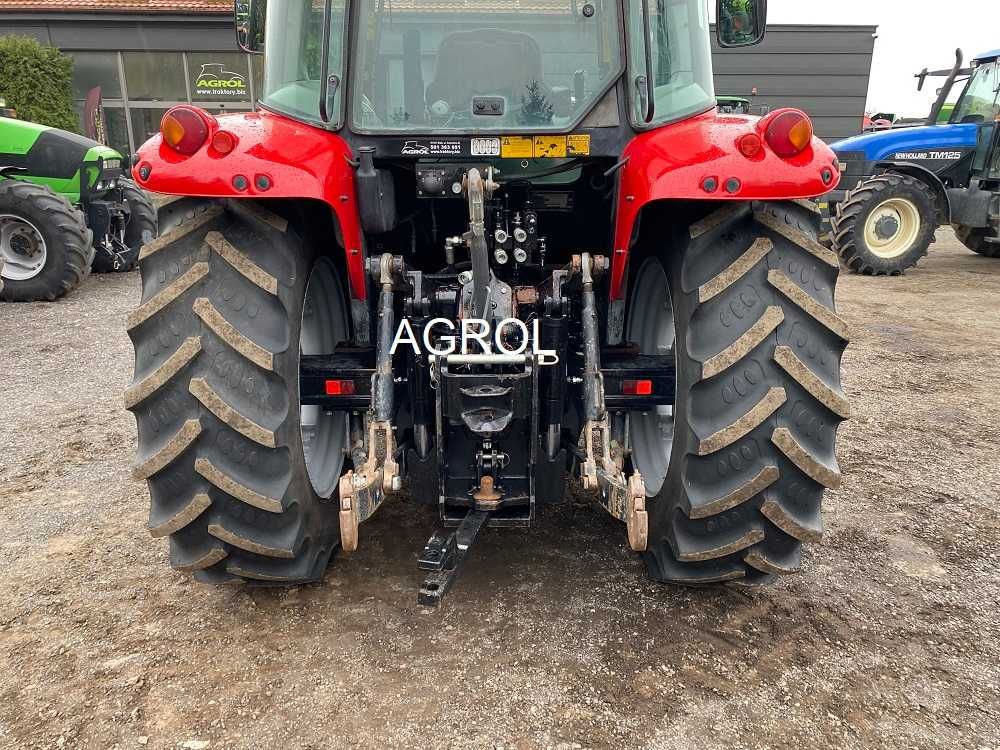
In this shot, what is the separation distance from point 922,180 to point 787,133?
915 cm

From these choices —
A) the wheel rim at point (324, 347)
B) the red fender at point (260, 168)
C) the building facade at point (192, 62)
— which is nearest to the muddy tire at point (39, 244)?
the wheel rim at point (324, 347)

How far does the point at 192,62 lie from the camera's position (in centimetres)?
1961

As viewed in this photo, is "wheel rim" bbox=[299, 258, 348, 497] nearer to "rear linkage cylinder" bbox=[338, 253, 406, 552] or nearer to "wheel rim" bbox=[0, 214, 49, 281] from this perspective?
"rear linkage cylinder" bbox=[338, 253, 406, 552]

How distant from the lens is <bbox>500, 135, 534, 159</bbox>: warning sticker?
98.6 inches

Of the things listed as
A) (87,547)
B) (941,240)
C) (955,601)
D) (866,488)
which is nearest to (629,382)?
(955,601)

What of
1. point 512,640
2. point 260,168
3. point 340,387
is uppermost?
point 260,168

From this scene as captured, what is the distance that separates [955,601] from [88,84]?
22293 mm

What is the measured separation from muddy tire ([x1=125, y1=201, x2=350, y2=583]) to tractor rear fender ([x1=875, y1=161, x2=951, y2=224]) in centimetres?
952

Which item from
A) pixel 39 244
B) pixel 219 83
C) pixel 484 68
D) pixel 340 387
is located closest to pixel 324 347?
pixel 340 387

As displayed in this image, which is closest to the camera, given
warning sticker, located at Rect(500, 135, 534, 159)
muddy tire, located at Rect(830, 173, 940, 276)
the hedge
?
warning sticker, located at Rect(500, 135, 534, 159)

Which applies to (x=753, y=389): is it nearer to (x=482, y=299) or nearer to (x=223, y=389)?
(x=482, y=299)

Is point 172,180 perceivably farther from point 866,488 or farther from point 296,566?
point 866,488

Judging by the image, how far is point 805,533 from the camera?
2.29 meters

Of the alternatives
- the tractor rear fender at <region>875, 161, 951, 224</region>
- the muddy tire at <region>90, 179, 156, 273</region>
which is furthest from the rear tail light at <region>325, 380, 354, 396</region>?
the tractor rear fender at <region>875, 161, 951, 224</region>
